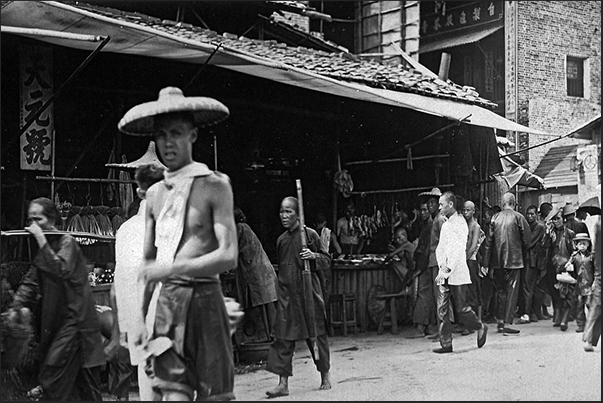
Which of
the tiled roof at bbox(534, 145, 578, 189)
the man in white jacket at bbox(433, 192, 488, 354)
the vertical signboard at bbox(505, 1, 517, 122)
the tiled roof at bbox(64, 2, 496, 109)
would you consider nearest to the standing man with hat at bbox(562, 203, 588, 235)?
the tiled roof at bbox(534, 145, 578, 189)

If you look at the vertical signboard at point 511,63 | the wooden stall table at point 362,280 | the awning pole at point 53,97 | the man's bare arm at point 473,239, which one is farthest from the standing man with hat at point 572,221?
the awning pole at point 53,97

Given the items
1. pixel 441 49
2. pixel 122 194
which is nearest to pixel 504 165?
pixel 122 194

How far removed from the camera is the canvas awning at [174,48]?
6133mm

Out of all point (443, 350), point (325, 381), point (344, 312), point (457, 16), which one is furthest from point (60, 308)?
point (457, 16)

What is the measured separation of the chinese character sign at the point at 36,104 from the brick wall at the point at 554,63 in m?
4.92

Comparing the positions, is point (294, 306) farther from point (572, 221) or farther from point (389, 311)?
point (572, 221)

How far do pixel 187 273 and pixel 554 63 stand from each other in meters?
5.72

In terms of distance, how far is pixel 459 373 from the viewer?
21.3ft

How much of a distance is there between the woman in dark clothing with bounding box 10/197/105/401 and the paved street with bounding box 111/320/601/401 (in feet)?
2.10

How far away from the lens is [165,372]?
4344 millimetres

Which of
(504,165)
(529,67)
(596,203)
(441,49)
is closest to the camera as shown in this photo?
(596,203)

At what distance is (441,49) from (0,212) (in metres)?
9.60

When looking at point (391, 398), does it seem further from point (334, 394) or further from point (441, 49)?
point (441, 49)

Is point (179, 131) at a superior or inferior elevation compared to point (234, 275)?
superior
